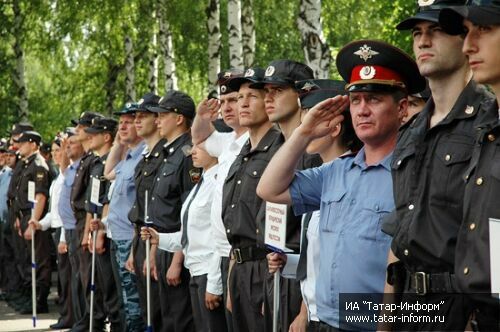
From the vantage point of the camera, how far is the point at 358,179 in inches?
211

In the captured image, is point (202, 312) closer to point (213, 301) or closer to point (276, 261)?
point (213, 301)

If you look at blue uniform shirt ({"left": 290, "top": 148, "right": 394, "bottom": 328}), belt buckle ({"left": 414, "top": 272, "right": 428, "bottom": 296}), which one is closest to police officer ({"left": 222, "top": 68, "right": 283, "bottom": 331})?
blue uniform shirt ({"left": 290, "top": 148, "right": 394, "bottom": 328})

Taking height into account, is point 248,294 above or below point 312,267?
below

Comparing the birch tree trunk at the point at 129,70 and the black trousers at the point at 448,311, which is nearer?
the black trousers at the point at 448,311

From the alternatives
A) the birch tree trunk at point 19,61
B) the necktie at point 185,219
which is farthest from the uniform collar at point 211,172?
the birch tree trunk at point 19,61

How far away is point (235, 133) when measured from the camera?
8.70 meters

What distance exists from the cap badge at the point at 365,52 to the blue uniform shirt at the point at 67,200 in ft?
26.6

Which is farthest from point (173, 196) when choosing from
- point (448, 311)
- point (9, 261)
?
point (9, 261)

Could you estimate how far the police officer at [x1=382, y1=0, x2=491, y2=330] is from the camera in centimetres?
446

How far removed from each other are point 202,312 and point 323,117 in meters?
3.19

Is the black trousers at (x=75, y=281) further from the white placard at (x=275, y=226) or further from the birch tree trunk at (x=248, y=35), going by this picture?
the birch tree trunk at (x=248, y=35)

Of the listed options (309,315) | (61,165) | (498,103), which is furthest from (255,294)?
(61,165)

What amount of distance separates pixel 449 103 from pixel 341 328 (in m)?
1.26

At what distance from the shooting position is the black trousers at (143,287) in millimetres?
10000
